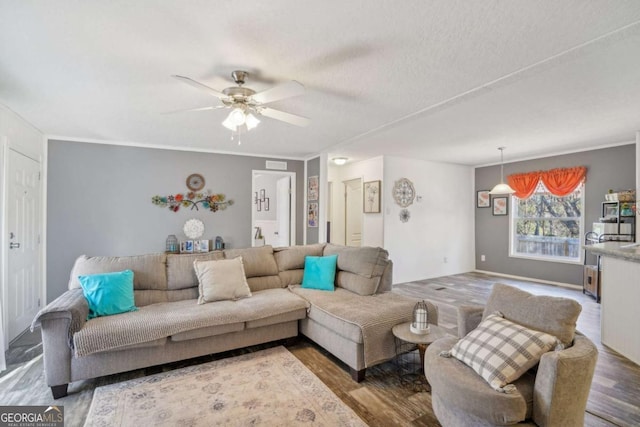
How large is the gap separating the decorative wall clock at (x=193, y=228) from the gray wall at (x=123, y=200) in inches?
3.1

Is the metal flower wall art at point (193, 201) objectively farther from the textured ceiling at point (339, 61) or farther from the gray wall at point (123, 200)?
the textured ceiling at point (339, 61)

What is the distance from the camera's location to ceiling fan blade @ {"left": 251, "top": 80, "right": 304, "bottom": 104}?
2.05m

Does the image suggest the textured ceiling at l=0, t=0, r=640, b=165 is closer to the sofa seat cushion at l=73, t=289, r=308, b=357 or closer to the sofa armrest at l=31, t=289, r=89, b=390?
the sofa armrest at l=31, t=289, r=89, b=390

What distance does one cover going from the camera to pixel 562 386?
139cm

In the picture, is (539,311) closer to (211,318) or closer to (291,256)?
(211,318)

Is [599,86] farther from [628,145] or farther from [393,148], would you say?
[628,145]

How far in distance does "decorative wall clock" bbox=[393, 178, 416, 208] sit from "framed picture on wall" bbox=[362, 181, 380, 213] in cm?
34

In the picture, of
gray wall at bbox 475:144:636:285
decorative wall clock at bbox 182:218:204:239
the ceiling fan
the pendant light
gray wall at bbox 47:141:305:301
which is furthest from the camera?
the pendant light

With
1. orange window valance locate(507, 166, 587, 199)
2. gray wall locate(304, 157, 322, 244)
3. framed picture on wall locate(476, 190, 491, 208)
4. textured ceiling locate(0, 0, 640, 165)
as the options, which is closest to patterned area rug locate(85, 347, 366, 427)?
textured ceiling locate(0, 0, 640, 165)

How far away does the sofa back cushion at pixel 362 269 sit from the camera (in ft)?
10.4

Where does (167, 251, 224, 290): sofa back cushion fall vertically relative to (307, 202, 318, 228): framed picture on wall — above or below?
below

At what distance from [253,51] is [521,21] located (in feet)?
5.18

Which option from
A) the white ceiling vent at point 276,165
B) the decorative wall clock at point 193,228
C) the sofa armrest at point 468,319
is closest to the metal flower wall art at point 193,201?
the decorative wall clock at point 193,228

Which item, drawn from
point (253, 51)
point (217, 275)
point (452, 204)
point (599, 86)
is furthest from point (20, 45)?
point (452, 204)
